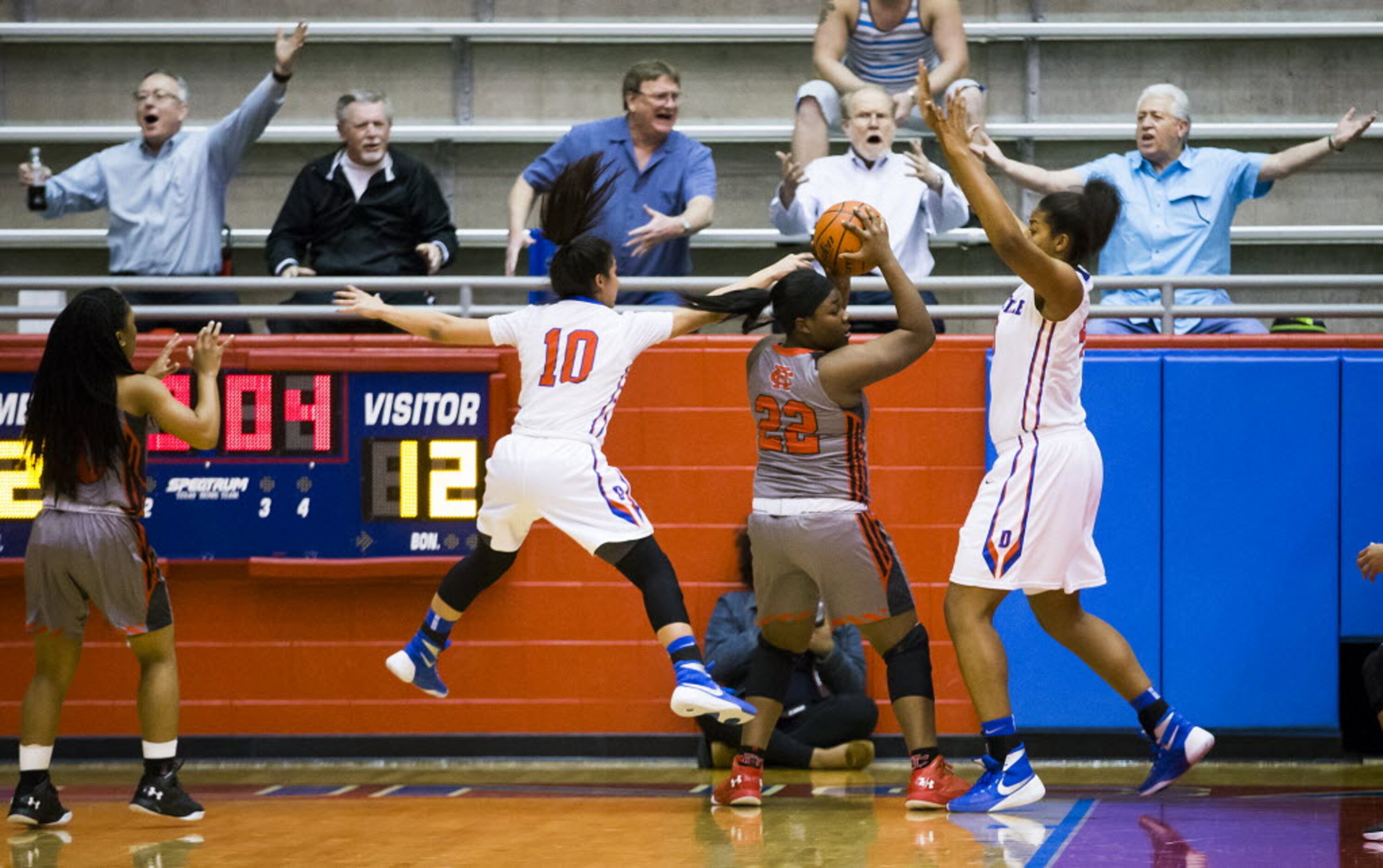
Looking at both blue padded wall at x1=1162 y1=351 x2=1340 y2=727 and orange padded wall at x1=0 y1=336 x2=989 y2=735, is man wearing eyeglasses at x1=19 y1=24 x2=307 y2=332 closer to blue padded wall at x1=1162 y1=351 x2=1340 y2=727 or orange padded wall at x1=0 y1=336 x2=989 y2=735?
orange padded wall at x1=0 y1=336 x2=989 y2=735

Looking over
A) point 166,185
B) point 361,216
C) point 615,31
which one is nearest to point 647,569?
point 361,216

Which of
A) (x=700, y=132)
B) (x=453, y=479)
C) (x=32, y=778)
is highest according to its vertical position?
(x=700, y=132)

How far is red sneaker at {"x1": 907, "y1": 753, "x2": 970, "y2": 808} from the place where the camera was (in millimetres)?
5930

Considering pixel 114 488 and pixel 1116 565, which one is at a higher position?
pixel 114 488

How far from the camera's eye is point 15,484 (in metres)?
7.46

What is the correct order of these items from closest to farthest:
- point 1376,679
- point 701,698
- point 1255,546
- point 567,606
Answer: point 1376,679, point 701,698, point 1255,546, point 567,606

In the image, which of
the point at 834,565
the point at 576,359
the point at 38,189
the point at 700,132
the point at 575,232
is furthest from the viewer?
the point at 700,132

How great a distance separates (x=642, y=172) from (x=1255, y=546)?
331cm

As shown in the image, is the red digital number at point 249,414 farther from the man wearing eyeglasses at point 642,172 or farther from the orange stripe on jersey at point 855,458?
the orange stripe on jersey at point 855,458

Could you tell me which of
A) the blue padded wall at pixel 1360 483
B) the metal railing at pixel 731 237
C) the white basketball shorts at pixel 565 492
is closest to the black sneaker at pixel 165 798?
the white basketball shorts at pixel 565 492

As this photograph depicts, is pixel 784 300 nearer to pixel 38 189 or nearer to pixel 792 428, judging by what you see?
pixel 792 428

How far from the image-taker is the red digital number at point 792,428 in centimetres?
600

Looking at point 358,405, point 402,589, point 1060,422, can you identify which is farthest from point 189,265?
point 1060,422

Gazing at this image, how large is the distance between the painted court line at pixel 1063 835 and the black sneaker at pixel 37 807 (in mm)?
3339
